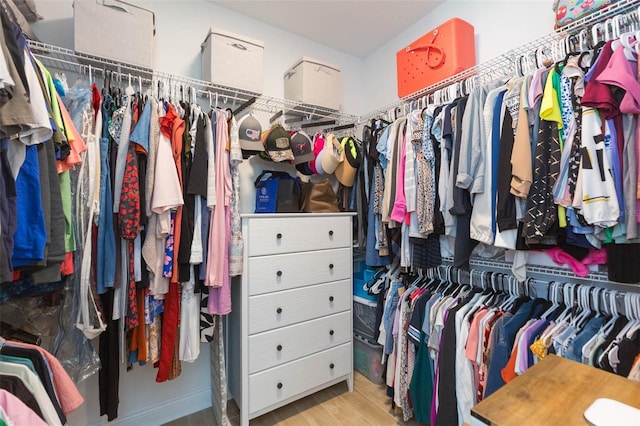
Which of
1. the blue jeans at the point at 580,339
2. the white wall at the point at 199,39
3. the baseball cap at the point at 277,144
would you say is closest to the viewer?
the blue jeans at the point at 580,339

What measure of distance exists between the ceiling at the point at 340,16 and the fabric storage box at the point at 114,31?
78cm

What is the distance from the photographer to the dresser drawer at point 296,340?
163cm

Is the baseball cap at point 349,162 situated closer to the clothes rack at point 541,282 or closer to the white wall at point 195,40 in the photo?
the white wall at point 195,40

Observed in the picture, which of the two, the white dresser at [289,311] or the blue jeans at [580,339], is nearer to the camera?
the blue jeans at [580,339]

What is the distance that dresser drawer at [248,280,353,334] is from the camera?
5.36 feet

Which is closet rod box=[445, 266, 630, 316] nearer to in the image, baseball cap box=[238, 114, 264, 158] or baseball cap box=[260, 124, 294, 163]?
baseball cap box=[260, 124, 294, 163]

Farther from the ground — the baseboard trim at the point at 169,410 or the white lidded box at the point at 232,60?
the white lidded box at the point at 232,60

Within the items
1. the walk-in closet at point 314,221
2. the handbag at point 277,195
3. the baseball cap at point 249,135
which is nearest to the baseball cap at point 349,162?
the walk-in closet at point 314,221

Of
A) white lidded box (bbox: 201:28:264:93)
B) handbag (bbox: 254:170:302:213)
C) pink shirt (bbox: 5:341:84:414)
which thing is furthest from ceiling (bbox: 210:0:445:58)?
pink shirt (bbox: 5:341:84:414)

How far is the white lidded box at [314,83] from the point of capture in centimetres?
202

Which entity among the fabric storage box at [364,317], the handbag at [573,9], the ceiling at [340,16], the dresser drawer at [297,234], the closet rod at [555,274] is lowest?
the fabric storage box at [364,317]

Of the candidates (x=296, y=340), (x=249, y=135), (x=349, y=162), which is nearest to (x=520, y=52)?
(x=349, y=162)

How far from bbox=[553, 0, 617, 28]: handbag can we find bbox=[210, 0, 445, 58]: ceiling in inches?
37.0

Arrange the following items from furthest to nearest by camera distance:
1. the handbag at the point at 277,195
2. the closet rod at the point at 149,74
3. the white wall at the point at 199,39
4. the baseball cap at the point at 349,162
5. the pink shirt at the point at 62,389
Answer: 1. the baseball cap at the point at 349,162
2. the handbag at the point at 277,195
3. the white wall at the point at 199,39
4. the closet rod at the point at 149,74
5. the pink shirt at the point at 62,389
